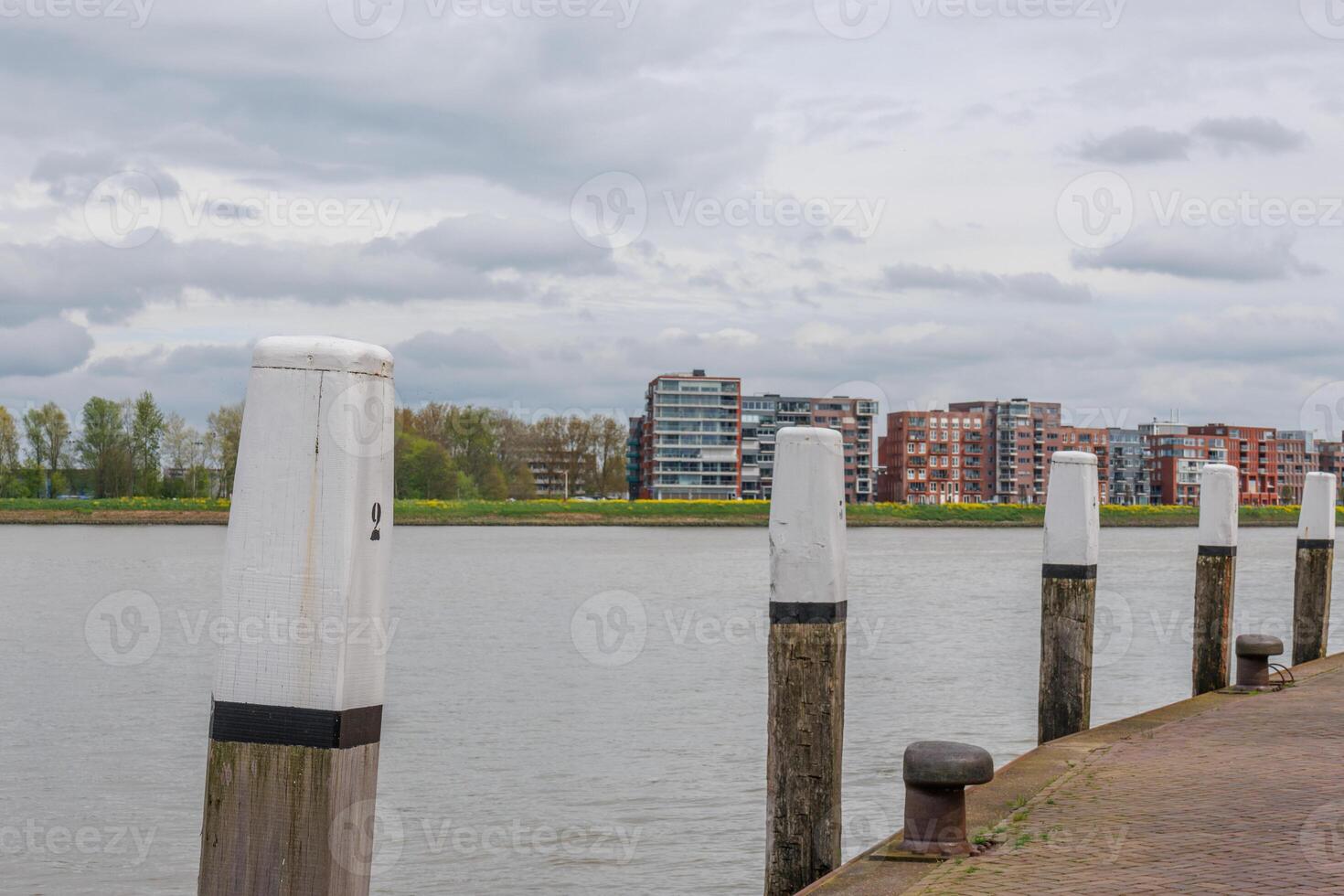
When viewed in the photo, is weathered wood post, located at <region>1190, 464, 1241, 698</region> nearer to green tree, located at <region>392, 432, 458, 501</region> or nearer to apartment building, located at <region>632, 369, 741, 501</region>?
green tree, located at <region>392, 432, 458, 501</region>

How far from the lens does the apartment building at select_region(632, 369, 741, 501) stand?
19275 cm

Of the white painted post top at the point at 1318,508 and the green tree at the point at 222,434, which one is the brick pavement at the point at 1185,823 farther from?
the green tree at the point at 222,434

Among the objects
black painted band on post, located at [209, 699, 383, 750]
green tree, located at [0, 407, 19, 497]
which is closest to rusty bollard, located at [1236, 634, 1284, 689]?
black painted band on post, located at [209, 699, 383, 750]

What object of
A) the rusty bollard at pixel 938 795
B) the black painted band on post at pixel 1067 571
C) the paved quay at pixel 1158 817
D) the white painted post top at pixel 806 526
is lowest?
the paved quay at pixel 1158 817

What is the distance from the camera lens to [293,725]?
3.76 m

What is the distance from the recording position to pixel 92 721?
2070cm

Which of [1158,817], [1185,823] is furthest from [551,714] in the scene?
[1185,823]

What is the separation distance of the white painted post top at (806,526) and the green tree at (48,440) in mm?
132818

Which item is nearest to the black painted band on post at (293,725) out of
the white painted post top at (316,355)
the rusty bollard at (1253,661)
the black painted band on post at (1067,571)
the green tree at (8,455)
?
the white painted post top at (316,355)

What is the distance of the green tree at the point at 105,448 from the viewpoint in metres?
123

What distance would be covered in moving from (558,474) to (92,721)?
151383 millimetres

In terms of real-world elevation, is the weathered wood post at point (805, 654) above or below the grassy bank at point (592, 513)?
above

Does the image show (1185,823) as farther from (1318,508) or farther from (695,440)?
(695,440)

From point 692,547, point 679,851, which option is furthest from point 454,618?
point 692,547
